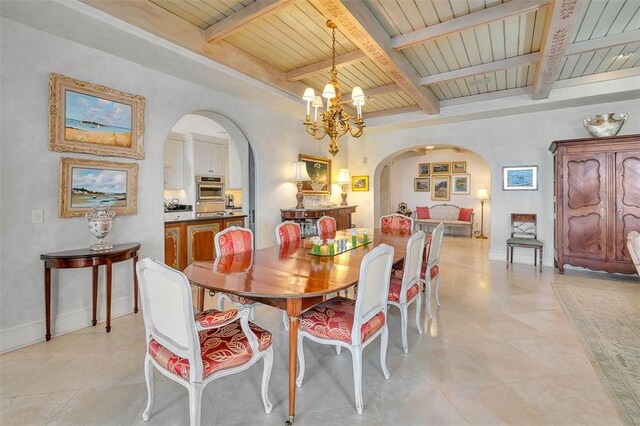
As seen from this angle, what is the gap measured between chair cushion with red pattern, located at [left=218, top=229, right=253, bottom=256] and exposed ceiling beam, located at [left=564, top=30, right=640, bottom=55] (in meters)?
3.97

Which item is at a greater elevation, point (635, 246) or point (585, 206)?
point (585, 206)

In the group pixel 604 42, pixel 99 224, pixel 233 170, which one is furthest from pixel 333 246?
pixel 233 170

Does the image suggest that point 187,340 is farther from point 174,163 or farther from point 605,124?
point 605,124

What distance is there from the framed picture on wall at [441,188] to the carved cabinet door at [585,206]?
4772mm

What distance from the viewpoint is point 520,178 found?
5191mm

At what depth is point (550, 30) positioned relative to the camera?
2650 millimetres

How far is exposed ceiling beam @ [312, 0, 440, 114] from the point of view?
7.62ft

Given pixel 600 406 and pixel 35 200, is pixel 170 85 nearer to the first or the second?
pixel 35 200

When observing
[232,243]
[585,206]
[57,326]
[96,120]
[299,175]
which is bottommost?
[57,326]

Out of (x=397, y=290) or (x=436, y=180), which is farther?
(x=436, y=180)

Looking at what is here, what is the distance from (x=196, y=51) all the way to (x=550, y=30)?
10.7ft

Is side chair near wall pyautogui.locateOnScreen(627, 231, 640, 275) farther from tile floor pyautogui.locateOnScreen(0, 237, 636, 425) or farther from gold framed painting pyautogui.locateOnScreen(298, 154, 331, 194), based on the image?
gold framed painting pyautogui.locateOnScreen(298, 154, 331, 194)

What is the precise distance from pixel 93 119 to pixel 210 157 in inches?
147

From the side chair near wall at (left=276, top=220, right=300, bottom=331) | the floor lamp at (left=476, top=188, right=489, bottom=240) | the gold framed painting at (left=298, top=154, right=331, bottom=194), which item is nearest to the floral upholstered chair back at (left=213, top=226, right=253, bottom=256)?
the side chair near wall at (left=276, top=220, right=300, bottom=331)
